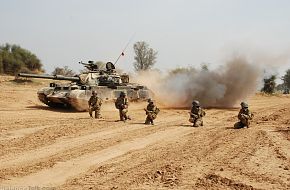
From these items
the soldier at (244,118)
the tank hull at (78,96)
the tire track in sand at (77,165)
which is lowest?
the tire track in sand at (77,165)

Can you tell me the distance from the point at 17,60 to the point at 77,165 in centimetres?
3989

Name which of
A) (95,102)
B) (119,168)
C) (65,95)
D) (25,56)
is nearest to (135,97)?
(65,95)

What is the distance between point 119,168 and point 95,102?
388 inches

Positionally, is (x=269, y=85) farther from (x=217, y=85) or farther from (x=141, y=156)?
(x=141, y=156)

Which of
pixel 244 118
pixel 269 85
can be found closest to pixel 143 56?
pixel 269 85

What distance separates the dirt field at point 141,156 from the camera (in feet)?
22.6

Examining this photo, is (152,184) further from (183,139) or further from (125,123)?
(125,123)

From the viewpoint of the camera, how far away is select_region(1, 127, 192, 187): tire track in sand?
7.00 m

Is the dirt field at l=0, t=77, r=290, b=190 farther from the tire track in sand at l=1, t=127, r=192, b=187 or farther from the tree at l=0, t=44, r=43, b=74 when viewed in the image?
the tree at l=0, t=44, r=43, b=74

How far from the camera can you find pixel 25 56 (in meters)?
48.8

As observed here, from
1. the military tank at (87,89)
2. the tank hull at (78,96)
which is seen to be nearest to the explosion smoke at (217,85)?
the military tank at (87,89)

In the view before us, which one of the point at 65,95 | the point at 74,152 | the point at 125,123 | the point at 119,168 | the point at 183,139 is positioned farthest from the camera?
the point at 65,95

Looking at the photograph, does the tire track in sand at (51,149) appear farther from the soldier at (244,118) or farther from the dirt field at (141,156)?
the soldier at (244,118)

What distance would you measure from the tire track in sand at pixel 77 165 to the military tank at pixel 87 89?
8636 mm
